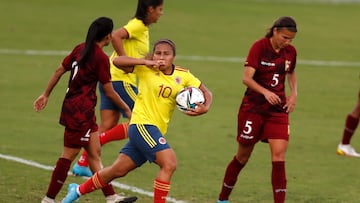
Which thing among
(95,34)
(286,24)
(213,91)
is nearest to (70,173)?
(95,34)

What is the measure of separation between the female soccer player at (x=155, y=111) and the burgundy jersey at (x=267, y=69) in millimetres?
1065

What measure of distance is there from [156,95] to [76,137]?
1.27m

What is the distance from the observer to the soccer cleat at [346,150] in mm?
16688

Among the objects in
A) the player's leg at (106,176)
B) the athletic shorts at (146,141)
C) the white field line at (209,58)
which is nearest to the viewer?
the athletic shorts at (146,141)

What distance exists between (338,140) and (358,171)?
2.70 metres

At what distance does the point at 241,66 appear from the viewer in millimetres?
26078

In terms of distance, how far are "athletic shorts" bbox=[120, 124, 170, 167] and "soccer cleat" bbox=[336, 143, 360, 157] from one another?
5.99 m

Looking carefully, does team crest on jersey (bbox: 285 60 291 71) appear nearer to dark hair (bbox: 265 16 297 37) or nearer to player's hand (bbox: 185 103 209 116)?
dark hair (bbox: 265 16 297 37)

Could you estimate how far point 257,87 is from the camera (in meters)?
12.2

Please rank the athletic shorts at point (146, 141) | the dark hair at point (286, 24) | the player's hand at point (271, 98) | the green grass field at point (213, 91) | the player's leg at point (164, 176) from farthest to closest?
1. the green grass field at point (213, 91)
2. the dark hair at point (286, 24)
3. the player's hand at point (271, 98)
4. the athletic shorts at point (146, 141)
5. the player's leg at point (164, 176)

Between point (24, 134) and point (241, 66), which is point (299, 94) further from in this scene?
point (24, 134)

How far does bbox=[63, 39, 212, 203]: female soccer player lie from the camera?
11.2m

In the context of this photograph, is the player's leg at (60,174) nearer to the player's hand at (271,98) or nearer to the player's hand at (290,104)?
the player's hand at (271,98)

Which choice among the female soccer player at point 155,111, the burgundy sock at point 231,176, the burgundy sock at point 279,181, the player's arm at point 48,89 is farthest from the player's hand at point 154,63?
the burgundy sock at point 231,176
